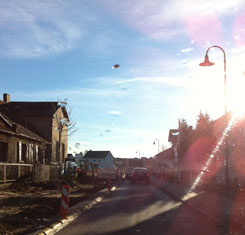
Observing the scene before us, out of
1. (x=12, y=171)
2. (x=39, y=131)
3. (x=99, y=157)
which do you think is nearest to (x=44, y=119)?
(x=39, y=131)

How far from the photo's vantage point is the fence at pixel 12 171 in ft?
77.7

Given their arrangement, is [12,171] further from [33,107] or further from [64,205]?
[33,107]

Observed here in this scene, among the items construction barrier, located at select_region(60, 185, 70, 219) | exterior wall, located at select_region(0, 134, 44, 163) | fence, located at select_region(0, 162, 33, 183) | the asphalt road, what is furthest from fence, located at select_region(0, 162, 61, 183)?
construction barrier, located at select_region(60, 185, 70, 219)

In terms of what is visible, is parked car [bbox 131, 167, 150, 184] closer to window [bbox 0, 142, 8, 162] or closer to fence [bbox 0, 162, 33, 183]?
fence [bbox 0, 162, 33, 183]

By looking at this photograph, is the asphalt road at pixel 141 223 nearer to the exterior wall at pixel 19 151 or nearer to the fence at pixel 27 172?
the fence at pixel 27 172

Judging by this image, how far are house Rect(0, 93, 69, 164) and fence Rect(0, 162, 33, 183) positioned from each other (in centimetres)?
1608

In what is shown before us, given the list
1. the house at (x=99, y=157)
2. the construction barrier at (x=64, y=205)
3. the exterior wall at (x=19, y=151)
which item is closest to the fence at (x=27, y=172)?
the exterior wall at (x=19, y=151)

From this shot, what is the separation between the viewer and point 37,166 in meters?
30.0

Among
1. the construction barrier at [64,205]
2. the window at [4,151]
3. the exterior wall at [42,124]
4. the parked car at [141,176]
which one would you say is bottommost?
the parked car at [141,176]

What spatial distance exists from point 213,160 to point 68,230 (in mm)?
30823

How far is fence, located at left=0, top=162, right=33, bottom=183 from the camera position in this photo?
933 inches

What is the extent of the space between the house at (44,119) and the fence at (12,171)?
52.7 ft

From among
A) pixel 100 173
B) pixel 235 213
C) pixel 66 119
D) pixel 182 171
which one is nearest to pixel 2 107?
pixel 66 119

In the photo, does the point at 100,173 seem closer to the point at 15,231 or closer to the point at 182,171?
the point at 182,171
